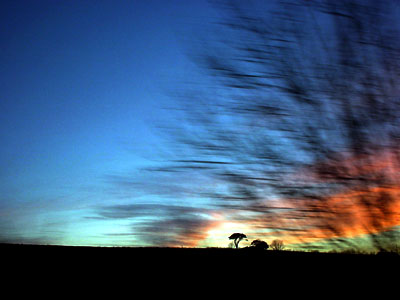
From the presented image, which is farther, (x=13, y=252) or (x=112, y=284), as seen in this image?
(x=13, y=252)

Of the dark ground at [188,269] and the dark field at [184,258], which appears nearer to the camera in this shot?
the dark ground at [188,269]

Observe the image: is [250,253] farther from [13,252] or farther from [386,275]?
[13,252]

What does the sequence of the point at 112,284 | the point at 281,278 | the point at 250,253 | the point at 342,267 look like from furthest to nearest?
the point at 250,253, the point at 342,267, the point at 281,278, the point at 112,284

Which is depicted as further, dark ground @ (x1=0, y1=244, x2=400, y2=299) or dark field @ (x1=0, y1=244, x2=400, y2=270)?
dark field @ (x1=0, y1=244, x2=400, y2=270)

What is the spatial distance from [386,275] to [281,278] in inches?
28.4

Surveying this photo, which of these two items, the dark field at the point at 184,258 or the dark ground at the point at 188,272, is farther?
the dark field at the point at 184,258

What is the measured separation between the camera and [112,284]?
2.02 meters

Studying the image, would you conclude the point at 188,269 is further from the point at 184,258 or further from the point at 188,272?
the point at 184,258

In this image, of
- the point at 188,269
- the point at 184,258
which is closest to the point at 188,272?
the point at 188,269

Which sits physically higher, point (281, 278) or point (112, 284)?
point (281, 278)

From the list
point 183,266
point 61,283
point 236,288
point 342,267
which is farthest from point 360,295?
point 61,283

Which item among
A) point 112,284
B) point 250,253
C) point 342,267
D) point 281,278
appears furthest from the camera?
point 250,253

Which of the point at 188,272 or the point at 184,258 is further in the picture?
the point at 184,258

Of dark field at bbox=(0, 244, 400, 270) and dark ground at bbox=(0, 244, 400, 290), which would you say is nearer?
dark ground at bbox=(0, 244, 400, 290)
